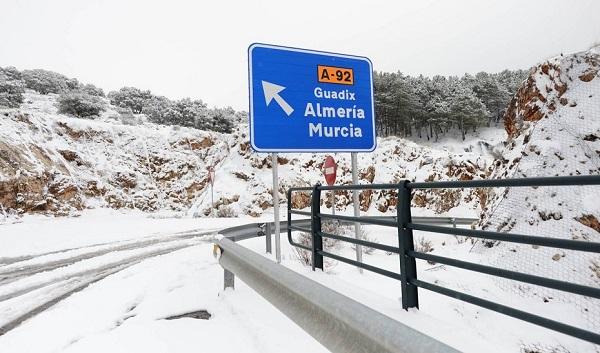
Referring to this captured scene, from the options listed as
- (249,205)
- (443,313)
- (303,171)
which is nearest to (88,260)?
(443,313)

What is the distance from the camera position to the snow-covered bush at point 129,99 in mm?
51531

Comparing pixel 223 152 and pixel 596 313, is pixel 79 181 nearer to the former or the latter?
pixel 223 152

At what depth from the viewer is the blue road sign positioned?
19.7 feet

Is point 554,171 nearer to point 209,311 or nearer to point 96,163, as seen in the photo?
point 209,311

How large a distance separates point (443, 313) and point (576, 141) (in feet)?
18.2

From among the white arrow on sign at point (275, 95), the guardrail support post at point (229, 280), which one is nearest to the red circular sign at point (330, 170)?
the white arrow on sign at point (275, 95)

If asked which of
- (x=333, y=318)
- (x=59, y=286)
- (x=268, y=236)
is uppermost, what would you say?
(x=333, y=318)

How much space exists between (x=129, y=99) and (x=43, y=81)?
12.2 m

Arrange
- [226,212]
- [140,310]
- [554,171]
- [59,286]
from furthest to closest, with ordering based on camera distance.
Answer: [226,212] < [554,171] < [59,286] < [140,310]

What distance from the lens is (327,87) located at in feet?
21.0

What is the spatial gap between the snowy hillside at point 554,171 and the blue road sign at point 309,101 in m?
3.38

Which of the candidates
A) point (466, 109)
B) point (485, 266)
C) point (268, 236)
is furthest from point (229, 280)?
point (466, 109)

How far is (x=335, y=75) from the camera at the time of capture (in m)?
6.47

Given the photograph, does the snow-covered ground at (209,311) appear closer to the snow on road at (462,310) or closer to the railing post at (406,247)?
the snow on road at (462,310)
